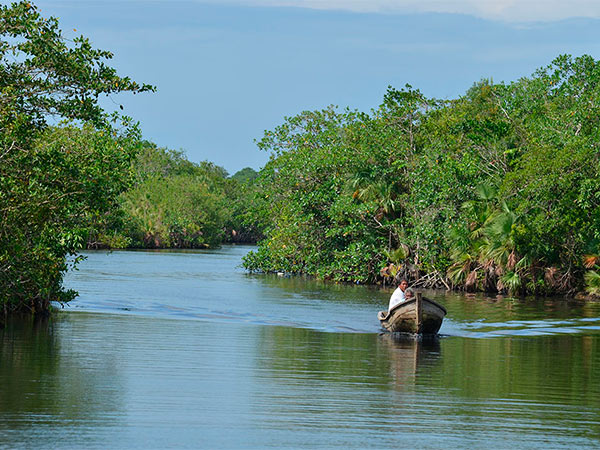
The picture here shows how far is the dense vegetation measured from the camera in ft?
104

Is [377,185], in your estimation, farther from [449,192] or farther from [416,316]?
[416,316]

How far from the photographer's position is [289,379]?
1357 cm

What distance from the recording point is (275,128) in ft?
147

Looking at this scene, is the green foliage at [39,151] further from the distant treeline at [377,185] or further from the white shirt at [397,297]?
the white shirt at [397,297]

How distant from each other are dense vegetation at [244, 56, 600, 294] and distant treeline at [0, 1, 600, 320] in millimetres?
74

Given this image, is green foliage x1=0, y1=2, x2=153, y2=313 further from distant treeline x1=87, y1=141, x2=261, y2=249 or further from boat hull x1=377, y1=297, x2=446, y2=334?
distant treeline x1=87, y1=141, x2=261, y2=249

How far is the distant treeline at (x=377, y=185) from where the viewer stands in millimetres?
16172

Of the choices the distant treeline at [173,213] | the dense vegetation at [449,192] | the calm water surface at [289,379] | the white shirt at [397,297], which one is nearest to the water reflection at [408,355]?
the calm water surface at [289,379]

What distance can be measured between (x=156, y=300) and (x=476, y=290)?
14028 millimetres

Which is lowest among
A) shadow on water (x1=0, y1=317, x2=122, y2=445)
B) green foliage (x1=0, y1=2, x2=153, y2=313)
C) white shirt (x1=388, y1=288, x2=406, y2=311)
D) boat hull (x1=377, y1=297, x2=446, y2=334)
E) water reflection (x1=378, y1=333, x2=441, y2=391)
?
water reflection (x1=378, y1=333, x2=441, y2=391)

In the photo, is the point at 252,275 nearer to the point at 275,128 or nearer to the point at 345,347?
the point at 275,128

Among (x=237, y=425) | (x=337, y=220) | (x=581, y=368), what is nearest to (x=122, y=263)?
(x=337, y=220)

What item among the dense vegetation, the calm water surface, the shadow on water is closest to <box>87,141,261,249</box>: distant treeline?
the dense vegetation

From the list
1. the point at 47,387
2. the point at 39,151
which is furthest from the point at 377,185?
the point at 47,387
